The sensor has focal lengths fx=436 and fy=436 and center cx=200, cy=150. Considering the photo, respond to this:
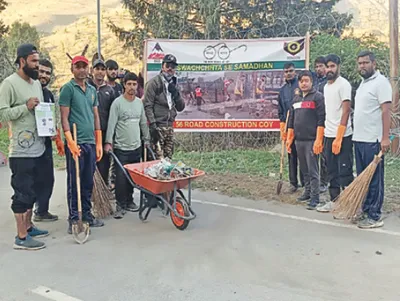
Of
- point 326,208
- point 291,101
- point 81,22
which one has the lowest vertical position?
point 326,208

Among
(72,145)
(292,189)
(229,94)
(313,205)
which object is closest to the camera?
(72,145)

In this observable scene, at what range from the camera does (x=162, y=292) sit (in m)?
3.36

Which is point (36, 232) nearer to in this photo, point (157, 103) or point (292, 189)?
point (157, 103)

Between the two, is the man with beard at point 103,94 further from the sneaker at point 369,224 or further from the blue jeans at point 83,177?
the sneaker at point 369,224

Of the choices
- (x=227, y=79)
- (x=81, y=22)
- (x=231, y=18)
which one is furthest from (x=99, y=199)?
(x=81, y=22)

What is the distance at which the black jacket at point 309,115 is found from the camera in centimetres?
559

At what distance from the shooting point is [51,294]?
11.0 ft

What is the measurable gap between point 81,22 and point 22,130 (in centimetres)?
2759

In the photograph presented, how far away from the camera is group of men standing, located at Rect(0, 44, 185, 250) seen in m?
4.23

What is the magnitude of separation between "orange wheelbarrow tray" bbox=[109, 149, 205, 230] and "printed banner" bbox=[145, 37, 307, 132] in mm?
3984

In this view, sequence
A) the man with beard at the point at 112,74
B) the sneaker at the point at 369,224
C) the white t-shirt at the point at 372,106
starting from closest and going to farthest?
1. the white t-shirt at the point at 372,106
2. the sneaker at the point at 369,224
3. the man with beard at the point at 112,74

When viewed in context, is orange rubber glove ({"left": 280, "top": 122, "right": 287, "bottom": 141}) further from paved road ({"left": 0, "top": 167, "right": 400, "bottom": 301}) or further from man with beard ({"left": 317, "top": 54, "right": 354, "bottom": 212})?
paved road ({"left": 0, "top": 167, "right": 400, "bottom": 301})

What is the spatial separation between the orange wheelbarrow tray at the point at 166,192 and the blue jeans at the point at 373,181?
5.97 ft

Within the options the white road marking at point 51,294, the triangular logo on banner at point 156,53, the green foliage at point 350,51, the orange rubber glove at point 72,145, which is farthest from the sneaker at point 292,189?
the triangular logo on banner at point 156,53
